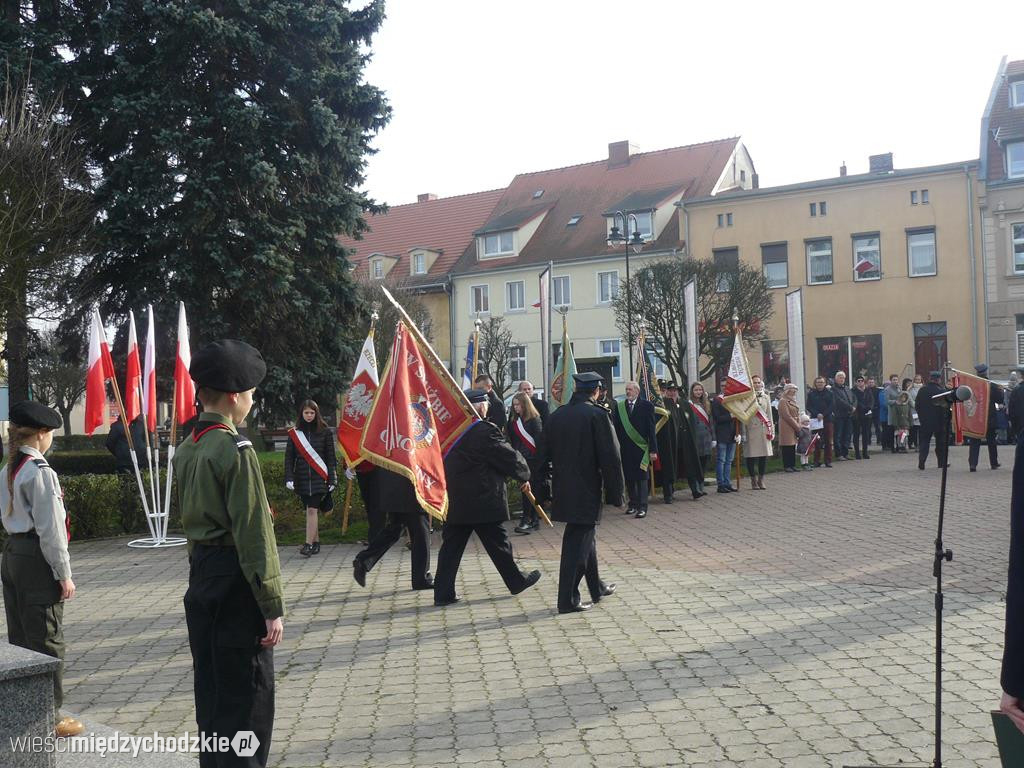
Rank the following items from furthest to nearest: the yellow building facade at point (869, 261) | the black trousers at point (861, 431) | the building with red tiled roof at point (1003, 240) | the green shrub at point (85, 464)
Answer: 1. the yellow building facade at point (869, 261)
2. the building with red tiled roof at point (1003, 240)
3. the black trousers at point (861, 431)
4. the green shrub at point (85, 464)

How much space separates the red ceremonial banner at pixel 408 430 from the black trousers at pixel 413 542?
873 millimetres

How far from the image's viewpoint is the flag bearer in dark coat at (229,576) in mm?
4188

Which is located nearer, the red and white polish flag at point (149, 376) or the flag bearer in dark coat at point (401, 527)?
the flag bearer in dark coat at point (401, 527)

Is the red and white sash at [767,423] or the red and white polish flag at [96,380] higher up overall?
the red and white polish flag at [96,380]

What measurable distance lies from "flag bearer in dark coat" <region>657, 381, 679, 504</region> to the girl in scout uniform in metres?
12.2

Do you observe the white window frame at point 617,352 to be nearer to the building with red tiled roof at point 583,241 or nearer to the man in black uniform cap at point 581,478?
the building with red tiled roof at point 583,241

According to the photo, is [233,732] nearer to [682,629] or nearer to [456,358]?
[682,629]

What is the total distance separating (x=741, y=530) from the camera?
13.4 metres

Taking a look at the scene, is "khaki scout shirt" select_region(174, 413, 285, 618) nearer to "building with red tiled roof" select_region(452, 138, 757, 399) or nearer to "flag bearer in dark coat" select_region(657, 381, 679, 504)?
"flag bearer in dark coat" select_region(657, 381, 679, 504)

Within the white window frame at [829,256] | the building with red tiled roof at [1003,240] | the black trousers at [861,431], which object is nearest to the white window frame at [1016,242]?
the building with red tiled roof at [1003,240]

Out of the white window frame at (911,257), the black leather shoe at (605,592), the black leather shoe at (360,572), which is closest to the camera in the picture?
the black leather shoe at (605,592)

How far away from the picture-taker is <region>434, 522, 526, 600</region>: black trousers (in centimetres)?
928

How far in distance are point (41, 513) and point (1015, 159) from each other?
1661 inches

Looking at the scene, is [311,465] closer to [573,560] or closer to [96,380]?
[96,380]
